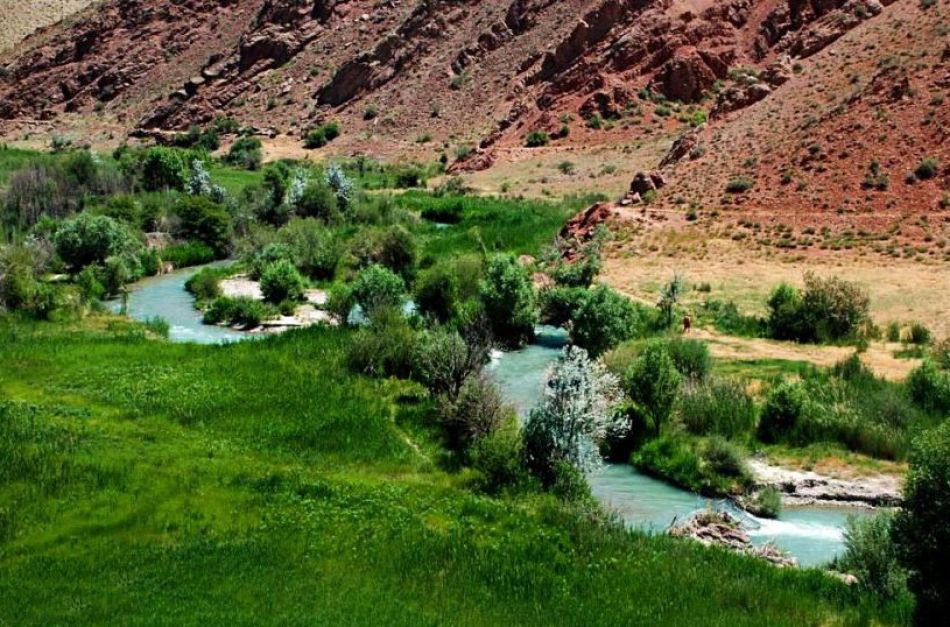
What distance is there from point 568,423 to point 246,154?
62.4 meters

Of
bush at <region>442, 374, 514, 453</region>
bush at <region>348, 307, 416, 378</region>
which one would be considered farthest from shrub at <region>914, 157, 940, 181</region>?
bush at <region>442, 374, 514, 453</region>

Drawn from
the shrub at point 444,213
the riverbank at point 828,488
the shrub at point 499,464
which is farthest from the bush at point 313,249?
the riverbank at point 828,488

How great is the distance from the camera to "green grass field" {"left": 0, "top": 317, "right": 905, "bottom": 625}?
1279 cm

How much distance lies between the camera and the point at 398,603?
12945 millimetres

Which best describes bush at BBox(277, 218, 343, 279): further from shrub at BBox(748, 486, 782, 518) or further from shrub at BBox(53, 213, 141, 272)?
shrub at BBox(748, 486, 782, 518)

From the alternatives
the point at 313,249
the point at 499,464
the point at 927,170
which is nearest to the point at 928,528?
the point at 499,464

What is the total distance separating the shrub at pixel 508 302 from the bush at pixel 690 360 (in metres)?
6.45

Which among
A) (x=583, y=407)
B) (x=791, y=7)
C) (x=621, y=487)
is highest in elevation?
(x=791, y=7)

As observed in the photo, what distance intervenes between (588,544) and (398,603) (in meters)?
3.20

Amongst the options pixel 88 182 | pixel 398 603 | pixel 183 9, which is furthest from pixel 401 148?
pixel 398 603

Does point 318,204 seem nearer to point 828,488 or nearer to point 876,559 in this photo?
point 828,488

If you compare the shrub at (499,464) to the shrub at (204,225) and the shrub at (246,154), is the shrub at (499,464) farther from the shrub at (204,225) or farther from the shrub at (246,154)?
the shrub at (246,154)

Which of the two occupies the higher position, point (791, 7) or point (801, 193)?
point (791, 7)

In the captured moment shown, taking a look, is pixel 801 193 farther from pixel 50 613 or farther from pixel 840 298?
pixel 50 613
